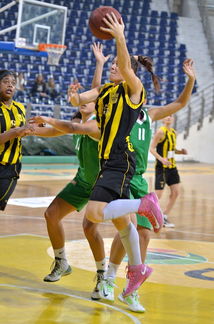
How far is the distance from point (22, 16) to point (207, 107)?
1187cm

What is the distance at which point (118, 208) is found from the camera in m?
4.93

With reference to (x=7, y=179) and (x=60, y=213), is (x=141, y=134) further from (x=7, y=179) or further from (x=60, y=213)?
(x=7, y=179)

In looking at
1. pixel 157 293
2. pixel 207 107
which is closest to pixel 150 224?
pixel 157 293

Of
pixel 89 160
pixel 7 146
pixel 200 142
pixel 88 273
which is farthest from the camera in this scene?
pixel 200 142

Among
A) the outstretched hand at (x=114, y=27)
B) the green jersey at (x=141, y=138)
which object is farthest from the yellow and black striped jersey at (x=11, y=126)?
the outstretched hand at (x=114, y=27)

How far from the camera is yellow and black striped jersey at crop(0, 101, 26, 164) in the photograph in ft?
20.7

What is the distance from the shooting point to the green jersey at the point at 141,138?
17.7 feet

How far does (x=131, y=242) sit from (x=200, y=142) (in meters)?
23.3

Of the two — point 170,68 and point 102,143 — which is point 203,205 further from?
point 170,68

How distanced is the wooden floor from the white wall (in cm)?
1619

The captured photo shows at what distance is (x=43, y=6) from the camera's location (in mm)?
19047

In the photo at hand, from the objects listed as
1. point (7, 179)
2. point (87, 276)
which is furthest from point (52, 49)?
point (87, 276)

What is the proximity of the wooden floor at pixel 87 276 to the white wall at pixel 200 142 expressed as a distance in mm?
16189

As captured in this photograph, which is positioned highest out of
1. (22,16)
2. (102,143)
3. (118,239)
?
(22,16)
